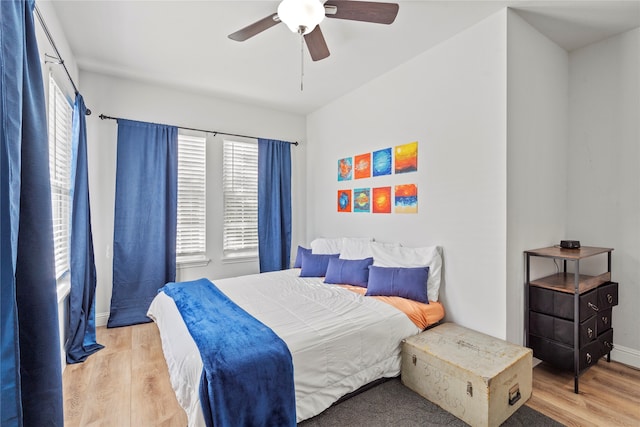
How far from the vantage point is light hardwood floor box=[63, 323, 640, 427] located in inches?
77.4

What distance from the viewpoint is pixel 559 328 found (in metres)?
2.31

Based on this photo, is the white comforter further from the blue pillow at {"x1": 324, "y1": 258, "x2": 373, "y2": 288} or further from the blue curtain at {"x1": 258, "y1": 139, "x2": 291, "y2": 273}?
the blue curtain at {"x1": 258, "y1": 139, "x2": 291, "y2": 273}

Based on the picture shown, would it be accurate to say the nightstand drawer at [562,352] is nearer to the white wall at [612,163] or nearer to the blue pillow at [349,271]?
the white wall at [612,163]

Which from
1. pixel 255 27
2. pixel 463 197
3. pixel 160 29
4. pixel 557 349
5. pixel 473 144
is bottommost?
pixel 557 349

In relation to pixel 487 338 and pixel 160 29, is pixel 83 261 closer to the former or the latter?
pixel 160 29

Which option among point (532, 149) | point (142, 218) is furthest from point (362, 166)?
point (142, 218)

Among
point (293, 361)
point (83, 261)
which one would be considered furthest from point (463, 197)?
point (83, 261)

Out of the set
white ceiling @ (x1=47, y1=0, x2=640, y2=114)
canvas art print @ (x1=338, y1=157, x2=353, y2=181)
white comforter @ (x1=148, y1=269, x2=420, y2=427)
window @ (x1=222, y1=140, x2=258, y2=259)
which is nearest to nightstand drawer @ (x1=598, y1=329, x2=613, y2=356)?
white comforter @ (x1=148, y1=269, x2=420, y2=427)

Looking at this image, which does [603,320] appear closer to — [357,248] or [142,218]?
[357,248]

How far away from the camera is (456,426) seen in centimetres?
186

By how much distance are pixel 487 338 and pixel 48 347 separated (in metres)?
2.58

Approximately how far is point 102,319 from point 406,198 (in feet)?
11.9

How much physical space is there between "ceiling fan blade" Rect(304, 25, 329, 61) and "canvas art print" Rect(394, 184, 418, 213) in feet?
4.98

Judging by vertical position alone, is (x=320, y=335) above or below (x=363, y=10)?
below
